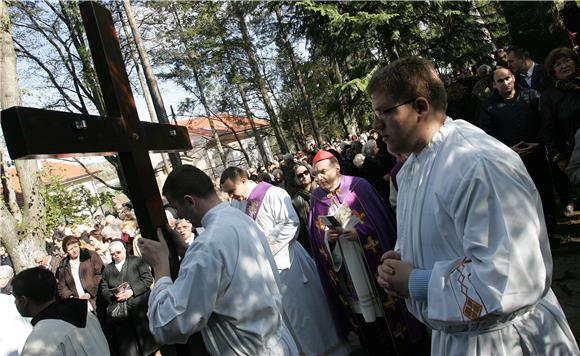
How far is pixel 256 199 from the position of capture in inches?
212

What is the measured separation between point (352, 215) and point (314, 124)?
71.8 feet

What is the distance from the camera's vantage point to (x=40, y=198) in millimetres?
7977

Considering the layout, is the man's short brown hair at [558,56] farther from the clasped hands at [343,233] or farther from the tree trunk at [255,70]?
the tree trunk at [255,70]

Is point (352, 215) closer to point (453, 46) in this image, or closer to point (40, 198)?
point (40, 198)

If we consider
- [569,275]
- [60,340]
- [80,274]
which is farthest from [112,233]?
[569,275]

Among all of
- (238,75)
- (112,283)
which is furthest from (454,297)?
(238,75)

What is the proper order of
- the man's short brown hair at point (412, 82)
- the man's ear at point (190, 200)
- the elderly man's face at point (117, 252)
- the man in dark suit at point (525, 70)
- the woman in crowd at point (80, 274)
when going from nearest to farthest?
1. the man's short brown hair at point (412, 82)
2. the man's ear at point (190, 200)
3. the man in dark suit at point (525, 70)
4. the elderly man's face at point (117, 252)
5. the woman in crowd at point (80, 274)

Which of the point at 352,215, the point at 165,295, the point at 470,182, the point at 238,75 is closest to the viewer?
the point at 470,182

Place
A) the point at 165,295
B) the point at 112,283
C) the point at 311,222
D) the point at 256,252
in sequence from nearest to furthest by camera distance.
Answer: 1. the point at 165,295
2. the point at 256,252
3. the point at 311,222
4. the point at 112,283

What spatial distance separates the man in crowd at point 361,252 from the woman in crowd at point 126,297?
2533 millimetres

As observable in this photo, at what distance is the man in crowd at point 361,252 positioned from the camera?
4.46 meters

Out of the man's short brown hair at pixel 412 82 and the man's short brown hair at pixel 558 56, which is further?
the man's short brown hair at pixel 558 56

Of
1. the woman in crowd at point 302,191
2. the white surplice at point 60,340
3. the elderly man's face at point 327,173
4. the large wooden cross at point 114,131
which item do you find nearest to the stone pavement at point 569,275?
the elderly man's face at point 327,173

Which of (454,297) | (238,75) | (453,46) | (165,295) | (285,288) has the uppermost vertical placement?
(238,75)
